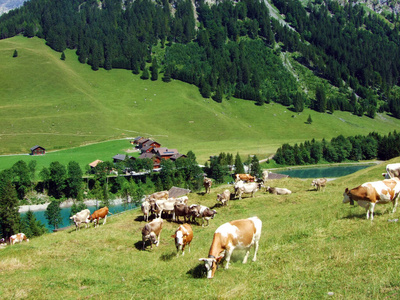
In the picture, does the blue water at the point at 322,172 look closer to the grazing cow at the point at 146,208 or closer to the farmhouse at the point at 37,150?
the farmhouse at the point at 37,150

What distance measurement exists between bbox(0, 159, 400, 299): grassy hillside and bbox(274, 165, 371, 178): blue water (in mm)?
94696

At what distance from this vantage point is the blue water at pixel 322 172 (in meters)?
111

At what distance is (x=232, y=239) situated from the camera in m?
13.8

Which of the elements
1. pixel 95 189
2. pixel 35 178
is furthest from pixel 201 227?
pixel 35 178

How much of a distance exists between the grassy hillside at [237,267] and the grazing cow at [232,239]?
64cm

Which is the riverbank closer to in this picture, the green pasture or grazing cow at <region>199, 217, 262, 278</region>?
the green pasture

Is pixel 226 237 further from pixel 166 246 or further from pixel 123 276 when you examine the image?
pixel 166 246

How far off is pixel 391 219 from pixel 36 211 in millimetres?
81302

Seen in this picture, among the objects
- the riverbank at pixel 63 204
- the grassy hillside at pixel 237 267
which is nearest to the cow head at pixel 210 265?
the grassy hillside at pixel 237 267

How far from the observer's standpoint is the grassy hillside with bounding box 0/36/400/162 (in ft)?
423

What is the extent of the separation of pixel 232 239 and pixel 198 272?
206 centimetres

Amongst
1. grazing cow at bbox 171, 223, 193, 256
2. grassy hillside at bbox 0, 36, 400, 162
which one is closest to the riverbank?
grassy hillside at bbox 0, 36, 400, 162

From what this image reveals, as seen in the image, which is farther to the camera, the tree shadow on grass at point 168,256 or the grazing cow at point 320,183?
the grazing cow at point 320,183

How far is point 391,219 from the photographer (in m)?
16.3
